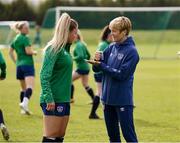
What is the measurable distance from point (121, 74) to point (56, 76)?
956mm

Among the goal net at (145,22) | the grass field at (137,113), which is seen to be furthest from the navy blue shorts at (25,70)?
the goal net at (145,22)

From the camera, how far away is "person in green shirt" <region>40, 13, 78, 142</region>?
27.9ft

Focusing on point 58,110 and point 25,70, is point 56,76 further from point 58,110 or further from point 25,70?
point 25,70

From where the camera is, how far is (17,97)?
1928cm

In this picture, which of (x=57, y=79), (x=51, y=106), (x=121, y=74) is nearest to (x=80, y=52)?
(x=121, y=74)

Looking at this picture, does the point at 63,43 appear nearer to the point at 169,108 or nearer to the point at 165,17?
the point at 169,108

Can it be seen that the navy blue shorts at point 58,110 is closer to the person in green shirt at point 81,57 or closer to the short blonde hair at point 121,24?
the short blonde hair at point 121,24

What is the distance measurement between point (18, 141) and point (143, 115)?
187 inches

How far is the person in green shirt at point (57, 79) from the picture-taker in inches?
335

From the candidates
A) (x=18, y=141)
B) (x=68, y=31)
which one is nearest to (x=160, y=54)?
(x=18, y=141)

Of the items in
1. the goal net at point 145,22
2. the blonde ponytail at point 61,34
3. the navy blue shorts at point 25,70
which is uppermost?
the blonde ponytail at point 61,34

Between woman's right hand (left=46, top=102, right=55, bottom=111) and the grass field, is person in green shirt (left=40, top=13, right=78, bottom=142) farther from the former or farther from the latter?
the grass field

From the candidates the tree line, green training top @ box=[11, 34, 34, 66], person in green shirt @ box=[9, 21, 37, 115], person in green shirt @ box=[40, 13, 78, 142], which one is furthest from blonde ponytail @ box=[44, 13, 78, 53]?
the tree line

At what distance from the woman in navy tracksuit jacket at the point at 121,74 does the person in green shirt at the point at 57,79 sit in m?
0.57
